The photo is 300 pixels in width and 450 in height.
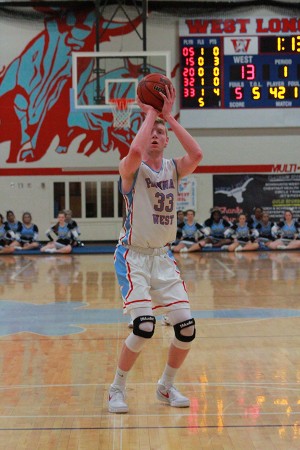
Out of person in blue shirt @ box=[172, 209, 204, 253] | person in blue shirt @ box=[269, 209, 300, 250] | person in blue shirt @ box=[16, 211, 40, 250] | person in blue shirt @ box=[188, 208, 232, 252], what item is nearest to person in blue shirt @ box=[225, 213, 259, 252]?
person in blue shirt @ box=[188, 208, 232, 252]

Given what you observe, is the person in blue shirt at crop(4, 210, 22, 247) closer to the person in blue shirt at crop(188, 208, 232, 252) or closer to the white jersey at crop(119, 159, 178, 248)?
the person in blue shirt at crop(188, 208, 232, 252)

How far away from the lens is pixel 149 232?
5.05 m

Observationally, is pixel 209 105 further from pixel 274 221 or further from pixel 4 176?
pixel 4 176

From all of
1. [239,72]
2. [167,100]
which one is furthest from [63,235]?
[167,100]

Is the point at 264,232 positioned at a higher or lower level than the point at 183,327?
lower

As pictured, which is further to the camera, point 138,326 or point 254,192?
point 254,192

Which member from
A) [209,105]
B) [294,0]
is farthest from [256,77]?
[294,0]

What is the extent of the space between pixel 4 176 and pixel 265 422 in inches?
733

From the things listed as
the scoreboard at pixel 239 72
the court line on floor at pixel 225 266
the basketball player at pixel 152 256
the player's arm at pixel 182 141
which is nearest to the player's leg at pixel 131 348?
the basketball player at pixel 152 256

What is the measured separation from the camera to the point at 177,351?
5125 millimetres

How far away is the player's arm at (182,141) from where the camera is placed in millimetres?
4969

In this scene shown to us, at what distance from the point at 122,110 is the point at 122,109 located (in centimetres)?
20

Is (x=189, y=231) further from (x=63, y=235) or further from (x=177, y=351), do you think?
(x=177, y=351)

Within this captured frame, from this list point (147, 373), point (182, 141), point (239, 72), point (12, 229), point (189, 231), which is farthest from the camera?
point (239, 72)
